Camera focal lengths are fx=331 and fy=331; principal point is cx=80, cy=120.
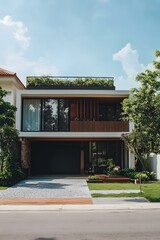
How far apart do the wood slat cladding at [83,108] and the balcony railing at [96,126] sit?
4.61ft

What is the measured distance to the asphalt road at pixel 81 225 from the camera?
8.26 m

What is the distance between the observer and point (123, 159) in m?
29.1

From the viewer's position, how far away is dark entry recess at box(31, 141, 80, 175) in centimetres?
3011

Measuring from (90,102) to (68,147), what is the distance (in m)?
5.17

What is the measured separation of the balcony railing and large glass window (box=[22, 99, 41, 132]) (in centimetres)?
302

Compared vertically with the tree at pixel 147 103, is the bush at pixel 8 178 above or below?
below

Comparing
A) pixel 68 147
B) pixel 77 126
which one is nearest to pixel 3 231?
pixel 77 126

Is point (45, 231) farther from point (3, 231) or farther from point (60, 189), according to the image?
point (60, 189)

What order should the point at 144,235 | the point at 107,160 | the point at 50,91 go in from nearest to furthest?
the point at 144,235, the point at 50,91, the point at 107,160

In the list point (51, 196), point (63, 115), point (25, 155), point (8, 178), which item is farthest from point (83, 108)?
point (51, 196)

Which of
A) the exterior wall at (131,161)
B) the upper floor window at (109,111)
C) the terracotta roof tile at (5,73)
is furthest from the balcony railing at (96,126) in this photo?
the terracotta roof tile at (5,73)

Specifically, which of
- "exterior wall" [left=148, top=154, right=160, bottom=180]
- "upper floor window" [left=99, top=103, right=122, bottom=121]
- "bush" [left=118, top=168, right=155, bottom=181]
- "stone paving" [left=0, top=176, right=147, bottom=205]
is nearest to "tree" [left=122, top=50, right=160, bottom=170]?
"stone paving" [left=0, top=176, right=147, bottom=205]

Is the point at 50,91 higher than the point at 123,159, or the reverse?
the point at 50,91

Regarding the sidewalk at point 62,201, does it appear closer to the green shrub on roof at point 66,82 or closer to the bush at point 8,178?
the bush at point 8,178
